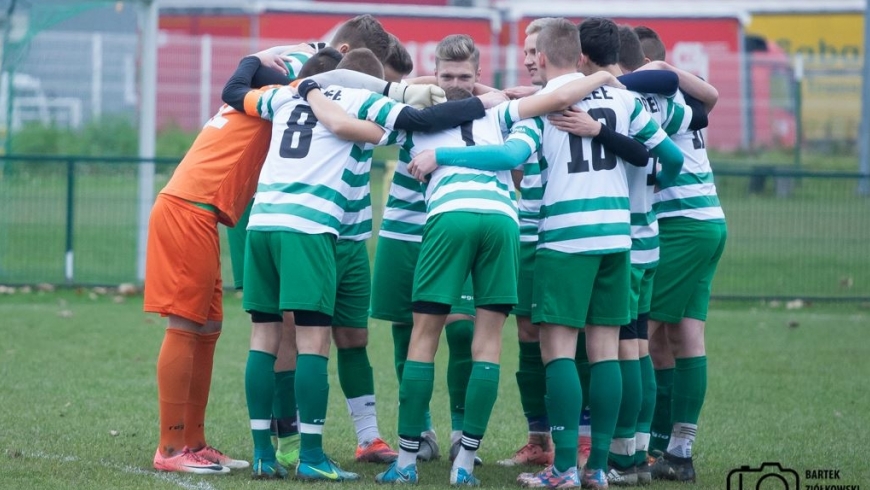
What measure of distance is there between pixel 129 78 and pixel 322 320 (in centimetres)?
1323

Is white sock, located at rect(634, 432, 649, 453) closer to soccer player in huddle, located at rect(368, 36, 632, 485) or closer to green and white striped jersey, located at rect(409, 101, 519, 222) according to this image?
soccer player in huddle, located at rect(368, 36, 632, 485)

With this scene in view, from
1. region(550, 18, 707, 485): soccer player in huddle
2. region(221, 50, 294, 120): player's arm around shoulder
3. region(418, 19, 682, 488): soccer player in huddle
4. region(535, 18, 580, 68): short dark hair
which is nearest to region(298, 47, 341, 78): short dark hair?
region(221, 50, 294, 120): player's arm around shoulder

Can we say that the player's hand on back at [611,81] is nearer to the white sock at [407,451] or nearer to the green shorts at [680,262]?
the green shorts at [680,262]

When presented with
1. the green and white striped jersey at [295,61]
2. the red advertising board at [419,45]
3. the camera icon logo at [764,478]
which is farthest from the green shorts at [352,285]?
the red advertising board at [419,45]

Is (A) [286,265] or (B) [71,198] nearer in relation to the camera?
(A) [286,265]

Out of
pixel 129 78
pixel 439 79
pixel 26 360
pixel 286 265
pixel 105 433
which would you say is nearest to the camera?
pixel 286 265

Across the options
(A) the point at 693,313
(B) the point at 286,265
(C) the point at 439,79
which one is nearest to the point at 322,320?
(B) the point at 286,265

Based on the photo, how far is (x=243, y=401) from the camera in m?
7.84

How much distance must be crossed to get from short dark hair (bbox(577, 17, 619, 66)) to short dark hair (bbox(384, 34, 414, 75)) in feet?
3.37

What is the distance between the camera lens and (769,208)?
1342cm

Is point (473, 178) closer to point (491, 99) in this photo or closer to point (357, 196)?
point (491, 99)

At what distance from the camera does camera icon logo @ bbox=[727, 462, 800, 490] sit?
5.77m

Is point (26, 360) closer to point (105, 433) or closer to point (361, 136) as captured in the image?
point (105, 433)

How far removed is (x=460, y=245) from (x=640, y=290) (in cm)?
108
